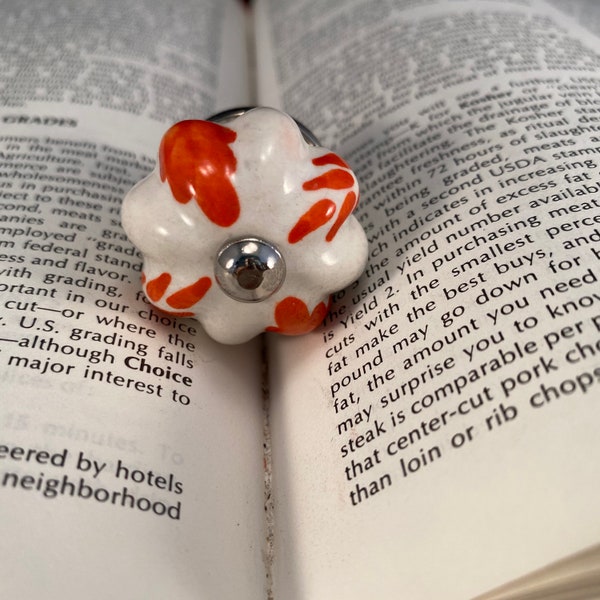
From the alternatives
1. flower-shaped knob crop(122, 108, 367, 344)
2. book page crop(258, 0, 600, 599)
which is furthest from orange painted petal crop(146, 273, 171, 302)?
book page crop(258, 0, 600, 599)

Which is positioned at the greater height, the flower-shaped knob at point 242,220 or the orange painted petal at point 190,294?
the flower-shaped knob at point 242,220

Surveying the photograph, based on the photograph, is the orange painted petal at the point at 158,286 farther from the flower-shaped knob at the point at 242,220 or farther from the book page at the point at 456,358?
the book page at the point at 456,358

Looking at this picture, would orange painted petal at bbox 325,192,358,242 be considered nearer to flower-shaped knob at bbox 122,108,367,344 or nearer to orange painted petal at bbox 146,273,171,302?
flower-shaped knob at bbox 122,108,367,344

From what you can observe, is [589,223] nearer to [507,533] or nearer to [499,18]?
[507,533]

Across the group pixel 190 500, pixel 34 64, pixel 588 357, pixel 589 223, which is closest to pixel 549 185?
pixel 589 223

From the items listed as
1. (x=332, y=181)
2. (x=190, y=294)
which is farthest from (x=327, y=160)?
(x=190, y=294)

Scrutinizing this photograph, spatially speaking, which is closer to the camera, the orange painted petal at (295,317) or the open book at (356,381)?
the open book at (356,381)

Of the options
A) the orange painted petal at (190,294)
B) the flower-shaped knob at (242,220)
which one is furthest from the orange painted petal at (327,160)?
the orange painted petal at (190,294)
